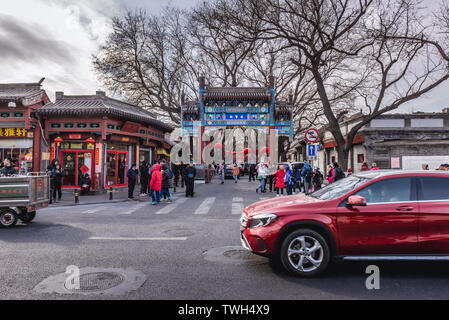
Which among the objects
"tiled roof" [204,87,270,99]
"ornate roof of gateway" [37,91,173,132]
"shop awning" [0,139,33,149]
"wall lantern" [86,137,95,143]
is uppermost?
"tiled roof" [204,87,270,99]

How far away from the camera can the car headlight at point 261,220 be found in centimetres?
454

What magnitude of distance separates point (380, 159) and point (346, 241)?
1940 cm

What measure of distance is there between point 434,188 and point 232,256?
3.41 metres

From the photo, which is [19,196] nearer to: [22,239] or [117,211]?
[22,239]

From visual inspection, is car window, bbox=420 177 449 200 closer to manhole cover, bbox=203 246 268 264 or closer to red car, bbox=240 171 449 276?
red car, bbox=240 171 449 276

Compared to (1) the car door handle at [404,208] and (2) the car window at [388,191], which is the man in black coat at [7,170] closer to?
(2) the car window at [388,191]

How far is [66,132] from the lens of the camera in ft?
62.4

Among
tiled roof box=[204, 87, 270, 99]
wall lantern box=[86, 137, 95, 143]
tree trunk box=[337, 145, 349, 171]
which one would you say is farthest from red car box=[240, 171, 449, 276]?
tiled roof box=[204, 87, 270, 99]

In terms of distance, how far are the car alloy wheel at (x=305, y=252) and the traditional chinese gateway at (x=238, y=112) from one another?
2543 centimetres

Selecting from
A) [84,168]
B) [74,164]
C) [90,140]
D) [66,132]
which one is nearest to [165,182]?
[84,168]

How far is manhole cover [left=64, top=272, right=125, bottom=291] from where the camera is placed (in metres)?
4.05

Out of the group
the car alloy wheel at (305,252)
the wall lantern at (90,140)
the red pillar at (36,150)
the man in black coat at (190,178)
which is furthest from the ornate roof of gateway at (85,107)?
the car alloy wheel at (305,252)

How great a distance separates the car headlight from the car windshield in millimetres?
983

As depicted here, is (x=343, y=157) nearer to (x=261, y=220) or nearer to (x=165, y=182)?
(x=165, y=182)
